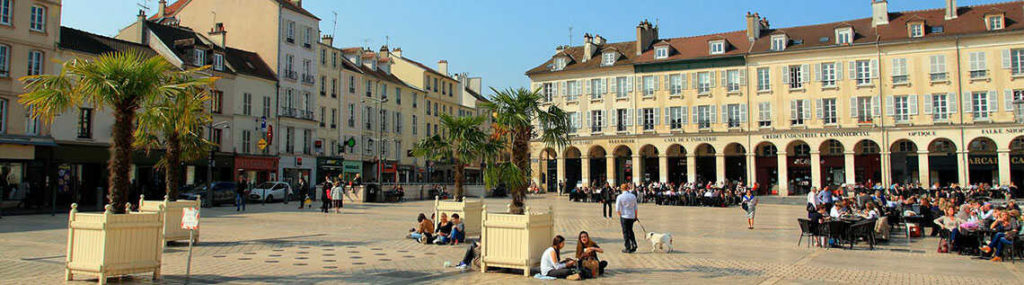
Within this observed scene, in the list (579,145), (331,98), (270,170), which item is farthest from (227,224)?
(579,145)

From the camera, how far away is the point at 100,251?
9109mm

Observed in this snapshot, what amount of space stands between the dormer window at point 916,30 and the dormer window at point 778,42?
740 centimetres

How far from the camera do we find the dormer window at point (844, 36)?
150 feet

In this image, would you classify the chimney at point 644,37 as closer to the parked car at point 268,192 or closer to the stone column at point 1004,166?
the stone column at point 1004,166

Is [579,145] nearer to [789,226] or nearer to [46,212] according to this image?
[789,226]

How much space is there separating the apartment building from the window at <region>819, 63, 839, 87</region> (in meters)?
0.09

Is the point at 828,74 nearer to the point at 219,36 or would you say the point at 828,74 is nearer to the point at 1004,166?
the point at 1004,166

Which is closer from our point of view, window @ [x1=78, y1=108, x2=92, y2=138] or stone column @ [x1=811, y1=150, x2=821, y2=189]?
window @ [x1=78, y1=108, x2=92, y2=138]

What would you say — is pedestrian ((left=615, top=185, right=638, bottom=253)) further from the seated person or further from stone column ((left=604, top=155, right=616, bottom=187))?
stone column ((left=604, top=155, right=616, bottom=187))

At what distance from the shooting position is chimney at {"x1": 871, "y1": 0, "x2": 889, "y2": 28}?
4606cm

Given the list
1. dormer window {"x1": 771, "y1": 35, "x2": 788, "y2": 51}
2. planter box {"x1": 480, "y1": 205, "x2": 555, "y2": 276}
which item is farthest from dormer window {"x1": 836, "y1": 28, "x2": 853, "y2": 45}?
planter box {"x1": 480, "y1": 205, "x2": 555, "y2": 276}

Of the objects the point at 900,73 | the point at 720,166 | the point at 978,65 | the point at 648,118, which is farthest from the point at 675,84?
the point at 978,65

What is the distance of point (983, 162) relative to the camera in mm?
42031

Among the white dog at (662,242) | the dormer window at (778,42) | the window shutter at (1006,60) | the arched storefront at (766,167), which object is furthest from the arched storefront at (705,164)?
the white dog at (662,242)
